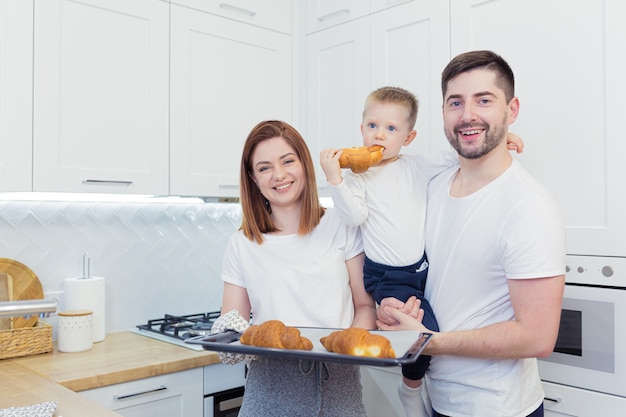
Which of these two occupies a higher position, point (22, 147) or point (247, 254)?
point (22, 147)

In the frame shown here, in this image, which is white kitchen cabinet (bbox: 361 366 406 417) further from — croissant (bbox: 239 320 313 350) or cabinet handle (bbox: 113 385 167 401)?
croissant (bbox: 239 320 313 350)

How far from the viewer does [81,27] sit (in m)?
2.14

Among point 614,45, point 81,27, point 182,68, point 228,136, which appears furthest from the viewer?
point 228,136

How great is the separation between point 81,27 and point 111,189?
23.1 inches

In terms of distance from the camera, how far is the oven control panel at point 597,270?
1.74 meters

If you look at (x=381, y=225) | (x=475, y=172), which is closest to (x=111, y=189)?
(x=381, y=225)

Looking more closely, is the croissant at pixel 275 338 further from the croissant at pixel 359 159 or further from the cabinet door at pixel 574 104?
the cabinet door at pixel 574 104

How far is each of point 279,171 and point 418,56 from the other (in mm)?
935

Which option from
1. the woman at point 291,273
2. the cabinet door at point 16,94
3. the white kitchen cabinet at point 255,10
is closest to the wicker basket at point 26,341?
the cabinet door at point 16,94

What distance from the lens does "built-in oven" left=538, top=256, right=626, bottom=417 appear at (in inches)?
68.8

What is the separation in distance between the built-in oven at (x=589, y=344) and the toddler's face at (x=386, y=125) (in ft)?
2.22

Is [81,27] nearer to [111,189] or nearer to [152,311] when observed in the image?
[111,189]

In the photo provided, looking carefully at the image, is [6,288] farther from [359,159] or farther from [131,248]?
[359,159]

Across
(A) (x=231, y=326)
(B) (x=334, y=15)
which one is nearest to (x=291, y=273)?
(A) (x=231, y=326)
